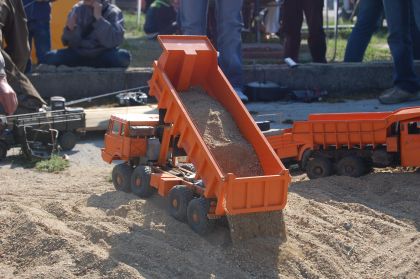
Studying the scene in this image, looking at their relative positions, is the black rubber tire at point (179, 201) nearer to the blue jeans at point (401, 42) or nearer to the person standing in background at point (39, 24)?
the blue jeans at point (401, 42)

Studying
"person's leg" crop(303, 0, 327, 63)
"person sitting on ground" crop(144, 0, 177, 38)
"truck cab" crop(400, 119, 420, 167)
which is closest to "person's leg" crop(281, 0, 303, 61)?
"person's leg" crop(303, 0, 327, 63)

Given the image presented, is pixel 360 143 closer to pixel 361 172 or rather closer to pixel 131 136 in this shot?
pixel 361 172

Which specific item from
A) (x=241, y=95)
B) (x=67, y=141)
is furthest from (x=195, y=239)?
(x=241, y=95)

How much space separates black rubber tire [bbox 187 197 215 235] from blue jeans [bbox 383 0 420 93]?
5440 millimetres

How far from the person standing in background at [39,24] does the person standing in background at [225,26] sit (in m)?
2.98

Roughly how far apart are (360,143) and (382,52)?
8.27 metres

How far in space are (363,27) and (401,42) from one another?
1.44m

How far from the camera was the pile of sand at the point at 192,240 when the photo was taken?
5.71 metres

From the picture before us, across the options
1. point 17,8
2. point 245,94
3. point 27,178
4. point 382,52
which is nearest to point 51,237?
point 27,178

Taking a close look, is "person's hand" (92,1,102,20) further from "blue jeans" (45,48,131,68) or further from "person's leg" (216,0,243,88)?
"person's leg" (216,0,243,88)

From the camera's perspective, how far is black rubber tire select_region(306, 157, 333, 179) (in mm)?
7969

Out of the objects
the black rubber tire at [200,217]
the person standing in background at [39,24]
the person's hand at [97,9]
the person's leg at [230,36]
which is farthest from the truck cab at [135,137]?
the person standing in background at [39,24]

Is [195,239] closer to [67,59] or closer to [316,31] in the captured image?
[67,59]

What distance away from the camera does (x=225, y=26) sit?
10641 mm
